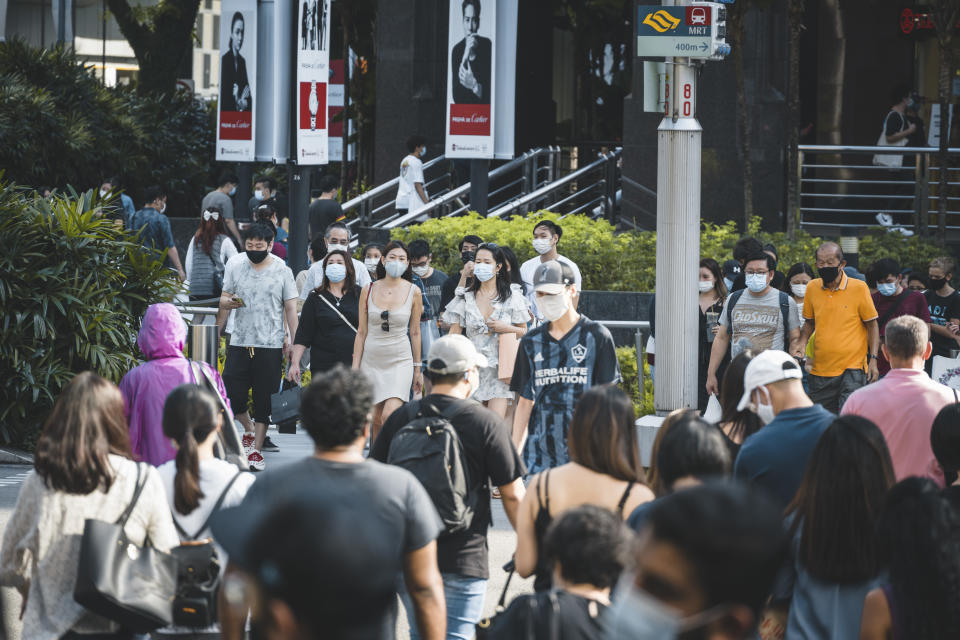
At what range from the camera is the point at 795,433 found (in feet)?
16.6

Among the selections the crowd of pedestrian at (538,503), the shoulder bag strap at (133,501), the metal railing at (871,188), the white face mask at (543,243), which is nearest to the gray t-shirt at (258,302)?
the white face mask at (543,243)

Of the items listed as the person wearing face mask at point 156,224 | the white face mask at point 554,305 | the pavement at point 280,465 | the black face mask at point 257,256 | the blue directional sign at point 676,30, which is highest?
the blue directional sign at point 676,30

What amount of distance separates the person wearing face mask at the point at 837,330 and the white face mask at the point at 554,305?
3.27m

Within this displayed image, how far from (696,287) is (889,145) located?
10.2 m

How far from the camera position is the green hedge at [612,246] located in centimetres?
1544

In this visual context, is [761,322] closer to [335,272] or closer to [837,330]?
[837,330]

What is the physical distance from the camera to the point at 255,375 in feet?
35.8

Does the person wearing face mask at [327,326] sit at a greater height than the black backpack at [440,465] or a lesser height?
greater

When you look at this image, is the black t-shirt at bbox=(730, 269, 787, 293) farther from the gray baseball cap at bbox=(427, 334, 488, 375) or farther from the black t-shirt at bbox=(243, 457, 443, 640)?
the black t-shirt at bbox=(243, 457, 443, 640)

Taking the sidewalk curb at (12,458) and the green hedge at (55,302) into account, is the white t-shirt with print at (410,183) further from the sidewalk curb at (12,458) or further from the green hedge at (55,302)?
the sidewalk curb at (12,458)

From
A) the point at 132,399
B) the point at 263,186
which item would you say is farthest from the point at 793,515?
the point at 263,186

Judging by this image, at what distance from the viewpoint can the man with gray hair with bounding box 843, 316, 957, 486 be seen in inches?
234

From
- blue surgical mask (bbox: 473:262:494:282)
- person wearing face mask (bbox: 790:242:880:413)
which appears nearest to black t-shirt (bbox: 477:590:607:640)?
blue surgical mask (bbox: 473:262:494:282)

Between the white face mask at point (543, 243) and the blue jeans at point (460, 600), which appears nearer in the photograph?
the blue jeans at point (460, 600)
